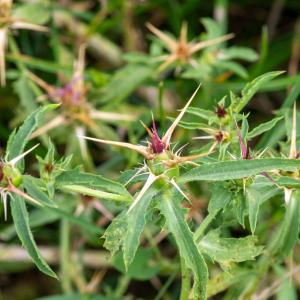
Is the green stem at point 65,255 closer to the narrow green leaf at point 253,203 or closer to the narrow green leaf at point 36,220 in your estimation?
the narrow green leaf at point 36,220

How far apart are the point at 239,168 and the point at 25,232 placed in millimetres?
532

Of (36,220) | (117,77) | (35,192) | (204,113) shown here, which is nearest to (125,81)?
(117,77)

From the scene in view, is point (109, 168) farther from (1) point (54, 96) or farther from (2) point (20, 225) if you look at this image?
(2) point (20, 225)

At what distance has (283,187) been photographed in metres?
1.63

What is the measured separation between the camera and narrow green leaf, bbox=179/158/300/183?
→ 145cm

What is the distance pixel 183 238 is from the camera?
1463 mm

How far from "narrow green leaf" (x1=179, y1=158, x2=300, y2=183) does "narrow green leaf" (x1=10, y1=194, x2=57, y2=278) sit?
40 cm

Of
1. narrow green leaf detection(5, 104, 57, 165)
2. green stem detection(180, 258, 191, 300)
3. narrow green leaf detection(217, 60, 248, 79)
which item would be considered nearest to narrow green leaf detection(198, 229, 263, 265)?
green stem detection(180, 258, 191, 300)

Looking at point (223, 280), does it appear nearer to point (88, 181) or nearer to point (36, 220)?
point (88, 181)

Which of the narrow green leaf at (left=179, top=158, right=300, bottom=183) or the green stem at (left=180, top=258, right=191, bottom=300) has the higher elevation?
the narrow green leaf at (left=179, top=158, right=300, bottom=183)

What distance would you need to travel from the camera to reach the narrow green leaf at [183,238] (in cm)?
146

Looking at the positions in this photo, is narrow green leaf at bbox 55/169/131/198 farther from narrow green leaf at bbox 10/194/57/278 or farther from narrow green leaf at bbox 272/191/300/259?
narrow green leaf at bbox 272/191/300/259

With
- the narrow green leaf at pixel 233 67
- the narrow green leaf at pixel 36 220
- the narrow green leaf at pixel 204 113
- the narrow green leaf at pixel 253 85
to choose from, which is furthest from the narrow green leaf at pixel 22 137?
the narrow green leaf at pixel 233 67

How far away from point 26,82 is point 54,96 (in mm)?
223
